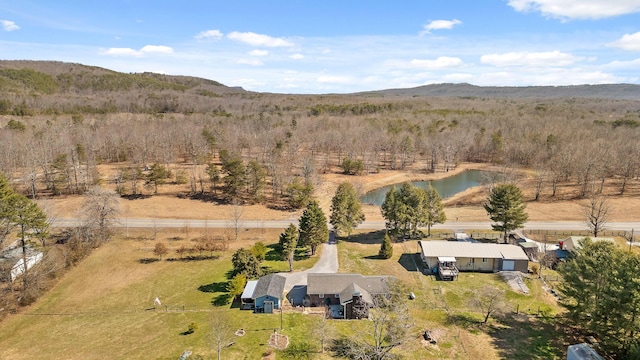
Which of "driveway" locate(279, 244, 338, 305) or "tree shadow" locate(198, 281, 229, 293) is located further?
"tree shadow" locate(198, 281, 229, 293)

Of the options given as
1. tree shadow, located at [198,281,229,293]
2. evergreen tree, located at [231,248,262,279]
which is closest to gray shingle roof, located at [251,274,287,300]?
evergreen tree, located at [231,248,262,279]

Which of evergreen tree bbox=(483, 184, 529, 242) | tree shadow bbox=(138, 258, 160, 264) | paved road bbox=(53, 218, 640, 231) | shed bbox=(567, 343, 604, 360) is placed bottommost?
tree shadow bbox=(138, 258, 160, 264)

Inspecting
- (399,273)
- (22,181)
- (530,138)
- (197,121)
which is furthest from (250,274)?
(197,121)

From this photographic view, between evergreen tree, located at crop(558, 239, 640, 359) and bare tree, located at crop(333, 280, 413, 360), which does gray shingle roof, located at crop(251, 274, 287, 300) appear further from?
evergreen tree, located at crop(558, 239, 640, 359)

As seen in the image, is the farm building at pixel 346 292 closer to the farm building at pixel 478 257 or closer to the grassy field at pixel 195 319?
the grassy field at pixel 195 319

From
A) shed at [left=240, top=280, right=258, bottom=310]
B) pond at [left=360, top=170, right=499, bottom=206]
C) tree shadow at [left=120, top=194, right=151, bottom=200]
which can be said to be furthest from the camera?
pond at [left=360, top=170, right=499, bottom=206]

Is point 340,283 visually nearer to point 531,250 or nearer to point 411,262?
point 411,262

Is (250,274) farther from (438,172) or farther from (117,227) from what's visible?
(438,172)

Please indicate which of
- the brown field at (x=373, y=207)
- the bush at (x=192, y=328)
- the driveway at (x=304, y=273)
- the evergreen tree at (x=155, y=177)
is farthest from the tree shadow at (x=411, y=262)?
the evergreen tree at (x=155, y=177)
